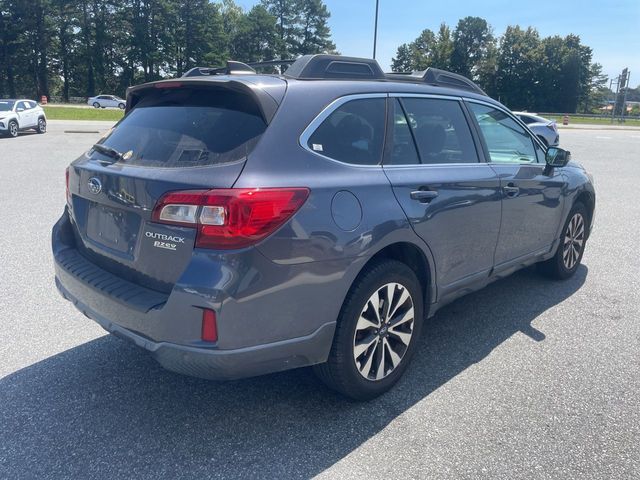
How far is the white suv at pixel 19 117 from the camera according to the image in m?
20.2

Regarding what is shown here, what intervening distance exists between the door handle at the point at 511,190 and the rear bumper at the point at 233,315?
185 centimetres

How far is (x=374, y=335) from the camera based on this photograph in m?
3.04

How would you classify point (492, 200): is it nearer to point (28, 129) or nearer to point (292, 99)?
point (292, 99)

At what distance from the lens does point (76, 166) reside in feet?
10.6

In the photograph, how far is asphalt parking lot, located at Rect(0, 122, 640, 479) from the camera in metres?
2.58

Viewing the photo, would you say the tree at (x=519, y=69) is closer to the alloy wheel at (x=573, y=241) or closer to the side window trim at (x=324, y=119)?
the alloy wheel at (x=573, y=241)

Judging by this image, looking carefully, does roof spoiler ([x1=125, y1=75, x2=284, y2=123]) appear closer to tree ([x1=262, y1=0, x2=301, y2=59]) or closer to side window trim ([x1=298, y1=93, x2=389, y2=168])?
side window trim ([x1=298, y1=93, x2=389, y2=168])

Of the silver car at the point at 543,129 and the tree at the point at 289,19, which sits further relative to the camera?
the tree at the point at 289,19

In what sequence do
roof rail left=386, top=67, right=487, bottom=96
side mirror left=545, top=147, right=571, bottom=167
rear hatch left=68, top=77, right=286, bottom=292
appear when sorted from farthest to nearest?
side mirror left=545, top=147, right=571, bottom=167 < roof rail left=386, top=67, right=487, bottom=96 < rear hatch left=68, top=77, right=286, bottom=292

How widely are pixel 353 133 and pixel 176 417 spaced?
1835 millimetres

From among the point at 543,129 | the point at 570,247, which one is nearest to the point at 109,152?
the point at 570,247

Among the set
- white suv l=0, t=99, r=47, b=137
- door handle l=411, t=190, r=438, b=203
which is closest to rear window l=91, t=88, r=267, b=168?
door handle l=411, t=190, r=438, b=203

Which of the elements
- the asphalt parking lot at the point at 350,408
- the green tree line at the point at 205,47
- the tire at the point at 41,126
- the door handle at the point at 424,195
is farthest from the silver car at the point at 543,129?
the green tree line at the point at 205,47

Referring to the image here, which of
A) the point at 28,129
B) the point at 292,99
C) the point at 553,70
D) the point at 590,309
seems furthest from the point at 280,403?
the point at 553,70
